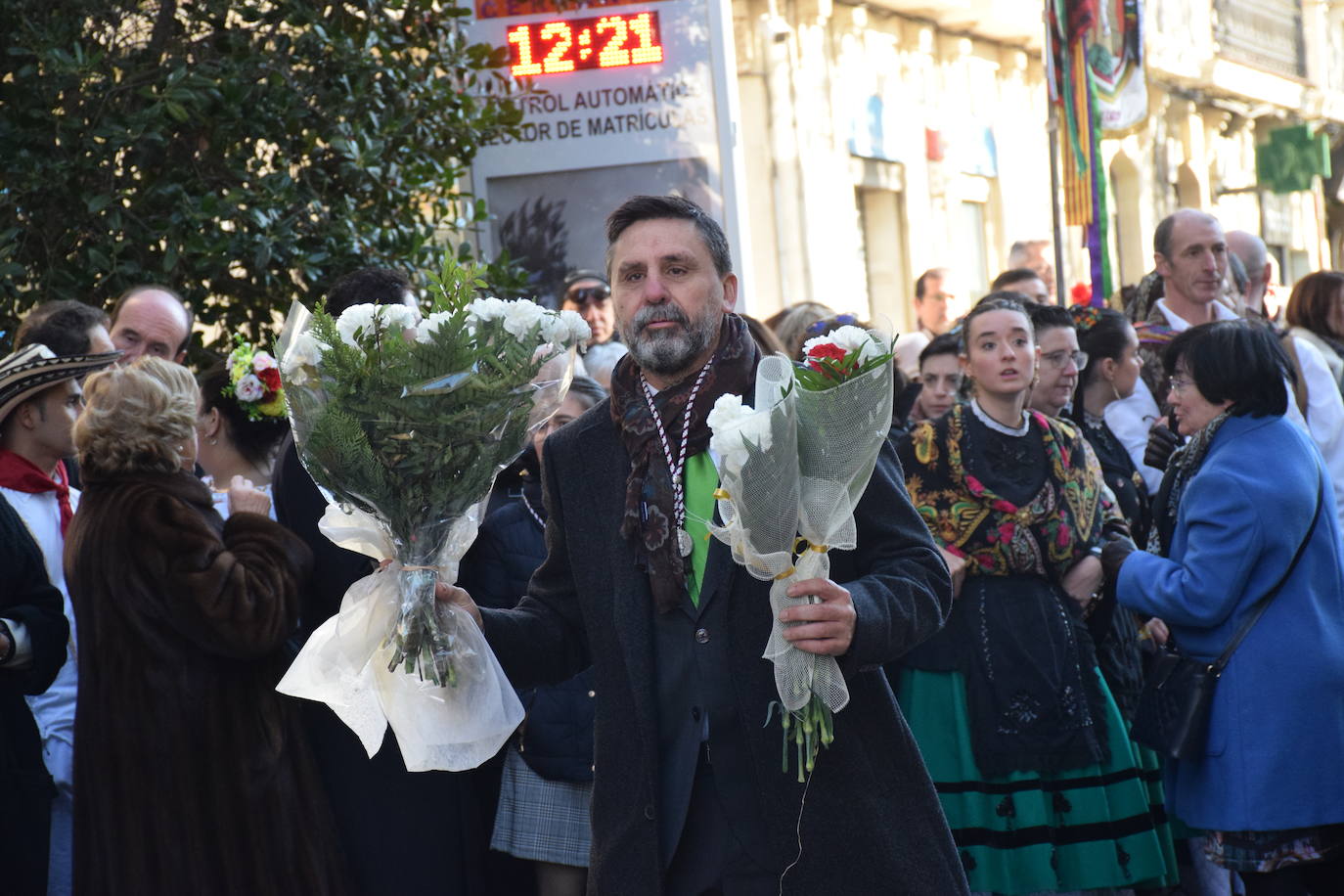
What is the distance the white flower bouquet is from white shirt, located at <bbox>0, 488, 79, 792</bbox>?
2631 millimetres

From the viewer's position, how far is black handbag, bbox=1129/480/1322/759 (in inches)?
207

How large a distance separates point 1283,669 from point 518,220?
174 inches

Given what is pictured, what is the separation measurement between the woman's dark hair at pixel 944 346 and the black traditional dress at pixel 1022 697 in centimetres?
143

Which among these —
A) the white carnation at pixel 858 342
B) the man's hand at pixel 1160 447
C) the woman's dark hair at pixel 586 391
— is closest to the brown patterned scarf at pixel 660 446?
the white carnation at pixel 858 342

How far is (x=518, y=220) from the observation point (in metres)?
8.32

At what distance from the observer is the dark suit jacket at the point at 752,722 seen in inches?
132

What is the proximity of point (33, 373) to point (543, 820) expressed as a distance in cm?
201

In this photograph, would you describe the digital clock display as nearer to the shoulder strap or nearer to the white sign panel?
the white sign panel

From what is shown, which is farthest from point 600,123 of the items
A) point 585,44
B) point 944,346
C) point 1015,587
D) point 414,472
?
point 414,472

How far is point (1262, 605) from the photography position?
5258 millimetres

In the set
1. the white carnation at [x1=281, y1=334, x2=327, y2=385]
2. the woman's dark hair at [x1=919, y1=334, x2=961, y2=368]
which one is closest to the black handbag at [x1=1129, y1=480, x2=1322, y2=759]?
the woman's dark hair at [x1=919, y1=334, x2=961, y2=368]

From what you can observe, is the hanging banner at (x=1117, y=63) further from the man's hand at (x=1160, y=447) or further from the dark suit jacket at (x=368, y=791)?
the dark suit jacket at (x=368, y=791)

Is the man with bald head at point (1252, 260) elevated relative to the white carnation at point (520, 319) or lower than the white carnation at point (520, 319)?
elevated

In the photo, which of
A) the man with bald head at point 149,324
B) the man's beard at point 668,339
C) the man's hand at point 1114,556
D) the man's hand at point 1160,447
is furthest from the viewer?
the man's hand at point 1160,447
